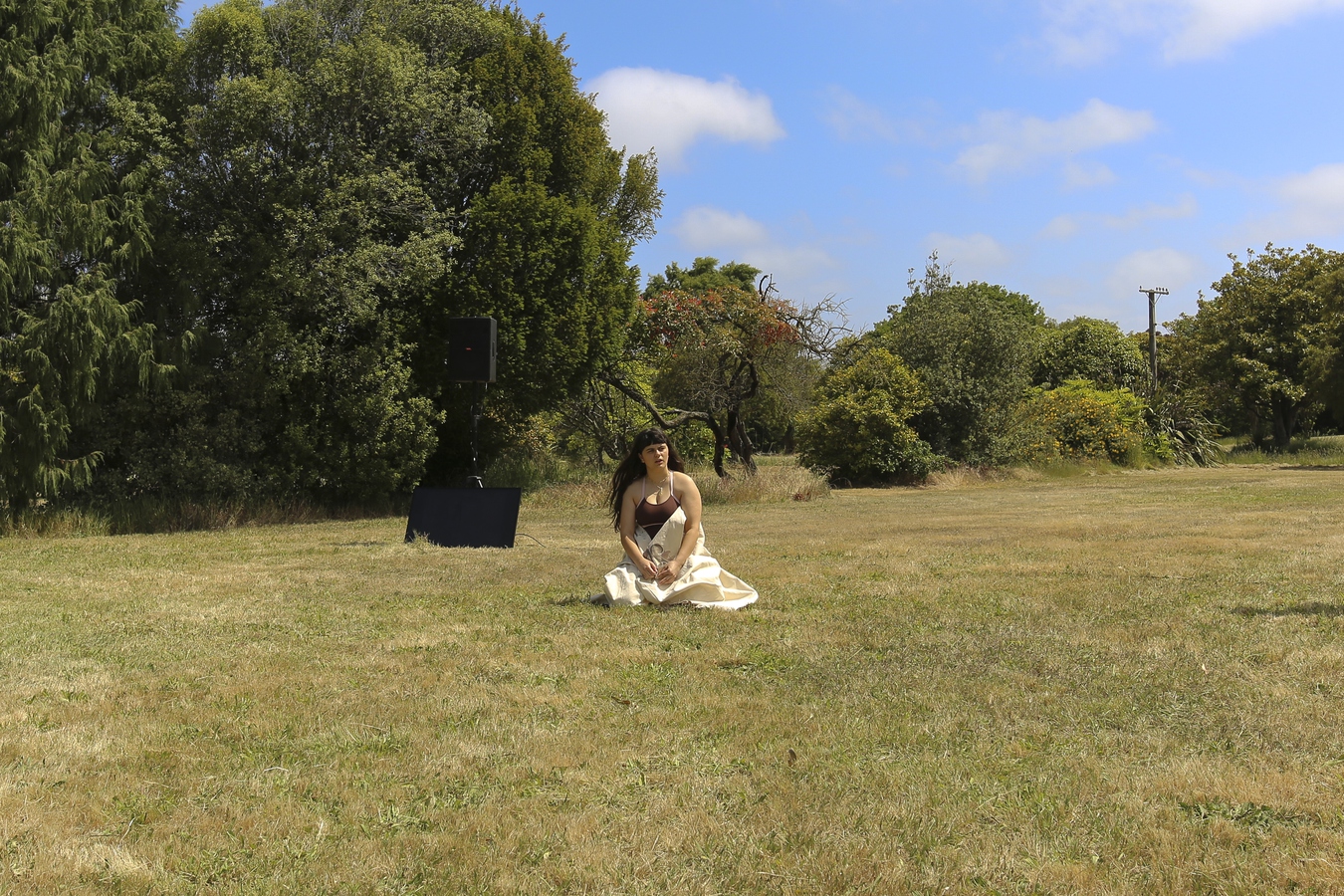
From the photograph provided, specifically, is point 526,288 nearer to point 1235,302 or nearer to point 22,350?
point 22,350

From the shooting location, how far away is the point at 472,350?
13.4 meters

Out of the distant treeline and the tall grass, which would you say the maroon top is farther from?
the tall grass

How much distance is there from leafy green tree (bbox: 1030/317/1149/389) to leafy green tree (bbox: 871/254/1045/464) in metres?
14.9

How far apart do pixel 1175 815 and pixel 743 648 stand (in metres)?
3.20

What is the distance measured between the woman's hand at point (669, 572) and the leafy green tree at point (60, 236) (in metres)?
10.8

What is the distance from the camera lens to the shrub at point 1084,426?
106ft

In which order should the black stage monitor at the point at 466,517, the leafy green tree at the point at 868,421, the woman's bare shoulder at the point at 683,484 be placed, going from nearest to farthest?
the woman's bare shoulder at the point at 683,484
the black stage monitor at the point at 466,517
the leafy green tree at the point at 868,421

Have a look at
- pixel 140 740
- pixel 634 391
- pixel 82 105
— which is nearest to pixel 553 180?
pixel 634 391

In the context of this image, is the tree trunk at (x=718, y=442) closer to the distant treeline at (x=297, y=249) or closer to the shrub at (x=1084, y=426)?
the distant treeline at (x=297, y=249)

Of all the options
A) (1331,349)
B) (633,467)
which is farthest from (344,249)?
(1331,349)

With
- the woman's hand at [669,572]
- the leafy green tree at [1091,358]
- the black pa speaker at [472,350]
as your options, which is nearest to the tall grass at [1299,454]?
the leafy green tree at [1091,358]

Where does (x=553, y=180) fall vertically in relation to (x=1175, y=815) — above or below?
above

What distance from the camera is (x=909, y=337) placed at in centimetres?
2989

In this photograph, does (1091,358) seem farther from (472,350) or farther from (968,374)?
(472,350)
